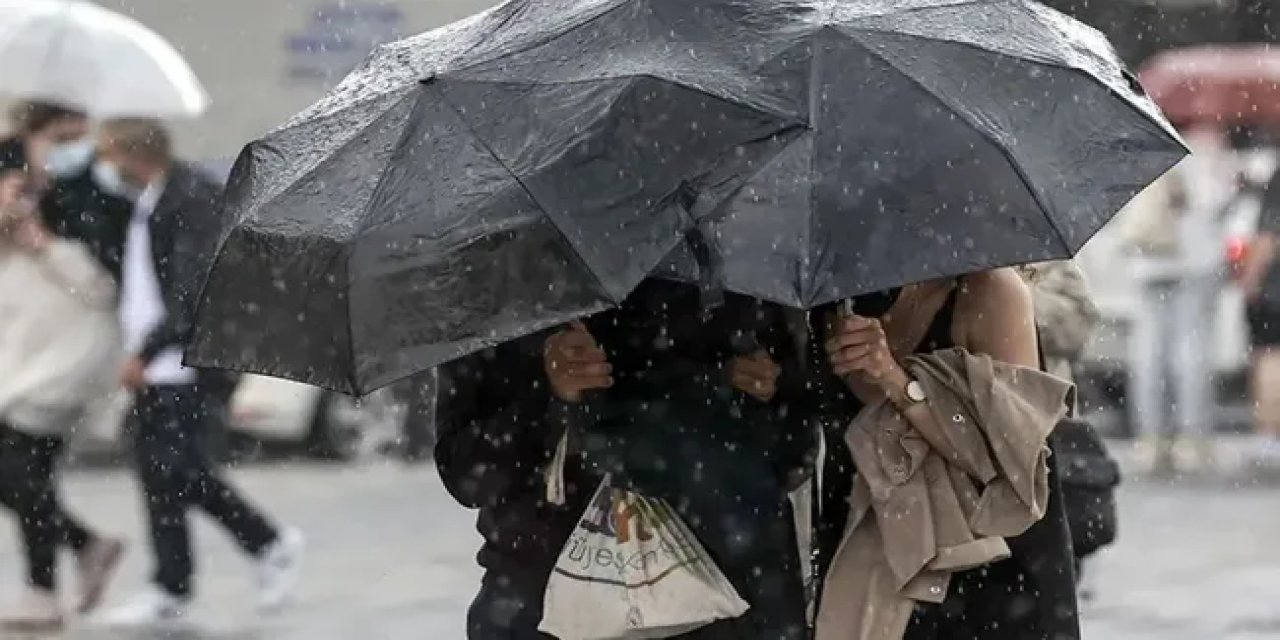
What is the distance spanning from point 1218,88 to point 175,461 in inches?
370

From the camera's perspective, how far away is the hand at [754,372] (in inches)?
176

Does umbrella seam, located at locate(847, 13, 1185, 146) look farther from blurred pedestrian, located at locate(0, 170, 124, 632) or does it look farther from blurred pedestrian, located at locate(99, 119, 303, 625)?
blurred pedestrian, located at locate(0, 170, 124, 632)

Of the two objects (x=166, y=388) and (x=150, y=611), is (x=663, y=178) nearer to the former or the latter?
(x=166, y=388)

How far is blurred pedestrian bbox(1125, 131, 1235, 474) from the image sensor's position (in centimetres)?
1363

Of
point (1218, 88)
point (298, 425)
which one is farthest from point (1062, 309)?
point (1218, 88)

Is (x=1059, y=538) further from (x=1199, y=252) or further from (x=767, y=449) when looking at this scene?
(x=1199, y=252)

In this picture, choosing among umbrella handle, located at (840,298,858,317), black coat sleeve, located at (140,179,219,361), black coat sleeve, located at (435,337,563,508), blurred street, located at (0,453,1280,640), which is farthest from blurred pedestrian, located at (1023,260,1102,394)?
black coat sleeve, located at (140,179,219,361)

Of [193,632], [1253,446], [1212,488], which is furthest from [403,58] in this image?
[1253,446]

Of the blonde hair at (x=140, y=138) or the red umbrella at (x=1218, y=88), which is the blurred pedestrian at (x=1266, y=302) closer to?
the red umbrella at (x=1218, y=88)

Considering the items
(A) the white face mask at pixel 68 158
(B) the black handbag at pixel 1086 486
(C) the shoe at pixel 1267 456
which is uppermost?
(A) the white face mask at pixel 68 158

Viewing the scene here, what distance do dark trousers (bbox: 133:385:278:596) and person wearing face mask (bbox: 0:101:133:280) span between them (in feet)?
1.62

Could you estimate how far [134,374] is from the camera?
8898 millimetres

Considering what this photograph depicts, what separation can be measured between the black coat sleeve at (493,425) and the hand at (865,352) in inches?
20.4

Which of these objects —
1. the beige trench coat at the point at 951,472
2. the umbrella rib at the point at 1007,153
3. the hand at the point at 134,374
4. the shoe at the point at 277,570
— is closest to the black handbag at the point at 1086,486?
the beige trench coat at the point at 951,472
